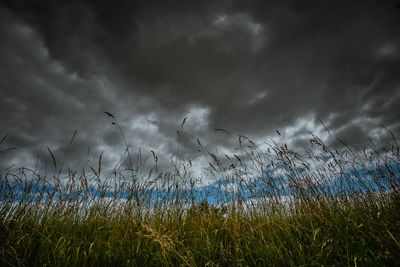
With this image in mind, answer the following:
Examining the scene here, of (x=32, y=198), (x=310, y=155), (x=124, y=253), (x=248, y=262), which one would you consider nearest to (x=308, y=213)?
(x=248, y=262)

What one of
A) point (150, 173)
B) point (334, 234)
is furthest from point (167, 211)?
point (334, 234)

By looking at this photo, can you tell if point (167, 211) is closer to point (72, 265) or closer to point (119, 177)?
point (119, 177)

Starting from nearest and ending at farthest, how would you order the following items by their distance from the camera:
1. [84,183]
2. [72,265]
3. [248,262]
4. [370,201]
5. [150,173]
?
[72,265] → [248,262] → [370,201] → [84,183] → [150,173]

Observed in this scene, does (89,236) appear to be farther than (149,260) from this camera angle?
Yes

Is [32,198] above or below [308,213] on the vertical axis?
above

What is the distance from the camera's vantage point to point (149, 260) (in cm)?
206

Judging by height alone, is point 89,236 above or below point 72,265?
above

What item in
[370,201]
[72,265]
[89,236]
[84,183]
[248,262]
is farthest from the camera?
[84,183]

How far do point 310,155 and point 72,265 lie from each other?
398 centimetres

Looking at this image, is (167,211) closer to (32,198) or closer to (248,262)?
(248,262)

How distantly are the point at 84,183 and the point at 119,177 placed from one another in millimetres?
577

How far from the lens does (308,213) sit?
8.60 ft

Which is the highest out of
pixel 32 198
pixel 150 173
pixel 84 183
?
pixel 150 173

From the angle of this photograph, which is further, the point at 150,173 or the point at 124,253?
the point at 150,173
